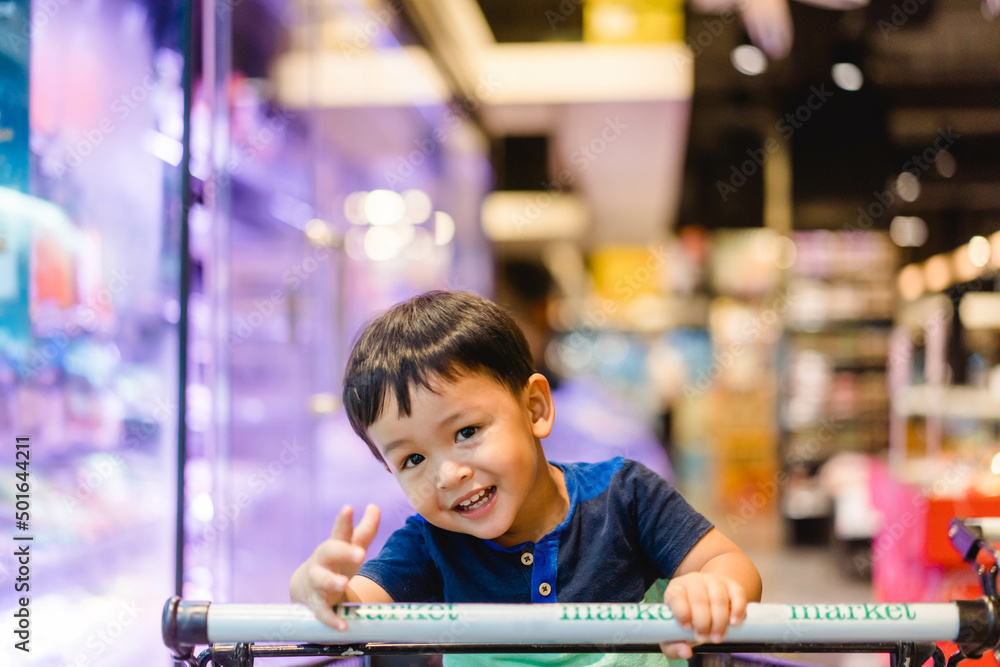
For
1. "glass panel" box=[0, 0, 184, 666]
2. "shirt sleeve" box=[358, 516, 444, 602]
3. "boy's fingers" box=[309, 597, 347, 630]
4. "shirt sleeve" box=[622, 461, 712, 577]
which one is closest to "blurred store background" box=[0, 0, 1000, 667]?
"glass panel" box=[0, 0, 184, 666]

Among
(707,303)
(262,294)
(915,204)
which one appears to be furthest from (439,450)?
(707,303)

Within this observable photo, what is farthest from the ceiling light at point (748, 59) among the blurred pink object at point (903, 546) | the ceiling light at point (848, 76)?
the blurred pink object at point (903, 546)

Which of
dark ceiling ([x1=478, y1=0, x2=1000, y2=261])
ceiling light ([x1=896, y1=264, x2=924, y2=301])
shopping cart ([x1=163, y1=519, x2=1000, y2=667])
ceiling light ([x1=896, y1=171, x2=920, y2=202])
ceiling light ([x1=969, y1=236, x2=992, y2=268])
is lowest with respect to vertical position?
shopping cart ([x1=163, y1=519, x2=1000, y2=667])

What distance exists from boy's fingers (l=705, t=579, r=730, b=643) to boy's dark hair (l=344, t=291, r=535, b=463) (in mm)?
445

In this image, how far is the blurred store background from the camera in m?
1.91

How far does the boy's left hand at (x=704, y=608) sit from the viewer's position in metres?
0.91

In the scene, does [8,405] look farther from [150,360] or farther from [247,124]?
[247,124]

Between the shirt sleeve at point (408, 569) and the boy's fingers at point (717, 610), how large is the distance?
541 mm

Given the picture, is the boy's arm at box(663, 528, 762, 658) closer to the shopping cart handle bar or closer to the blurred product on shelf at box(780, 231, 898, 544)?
the shopping cart handle bar

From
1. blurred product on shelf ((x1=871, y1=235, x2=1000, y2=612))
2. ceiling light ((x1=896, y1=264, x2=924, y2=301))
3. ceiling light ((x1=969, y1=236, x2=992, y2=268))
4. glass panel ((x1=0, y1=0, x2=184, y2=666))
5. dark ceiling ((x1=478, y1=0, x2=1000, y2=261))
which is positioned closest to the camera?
glass panel ((x1=0, y1=0, x2=184, y2=666))

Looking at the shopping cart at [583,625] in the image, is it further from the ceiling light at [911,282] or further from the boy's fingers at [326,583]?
the ceiling light at [911,282]

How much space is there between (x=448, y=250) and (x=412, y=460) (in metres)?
5.43

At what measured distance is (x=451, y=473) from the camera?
1081 mm

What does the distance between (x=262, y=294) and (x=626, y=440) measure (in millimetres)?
5330
